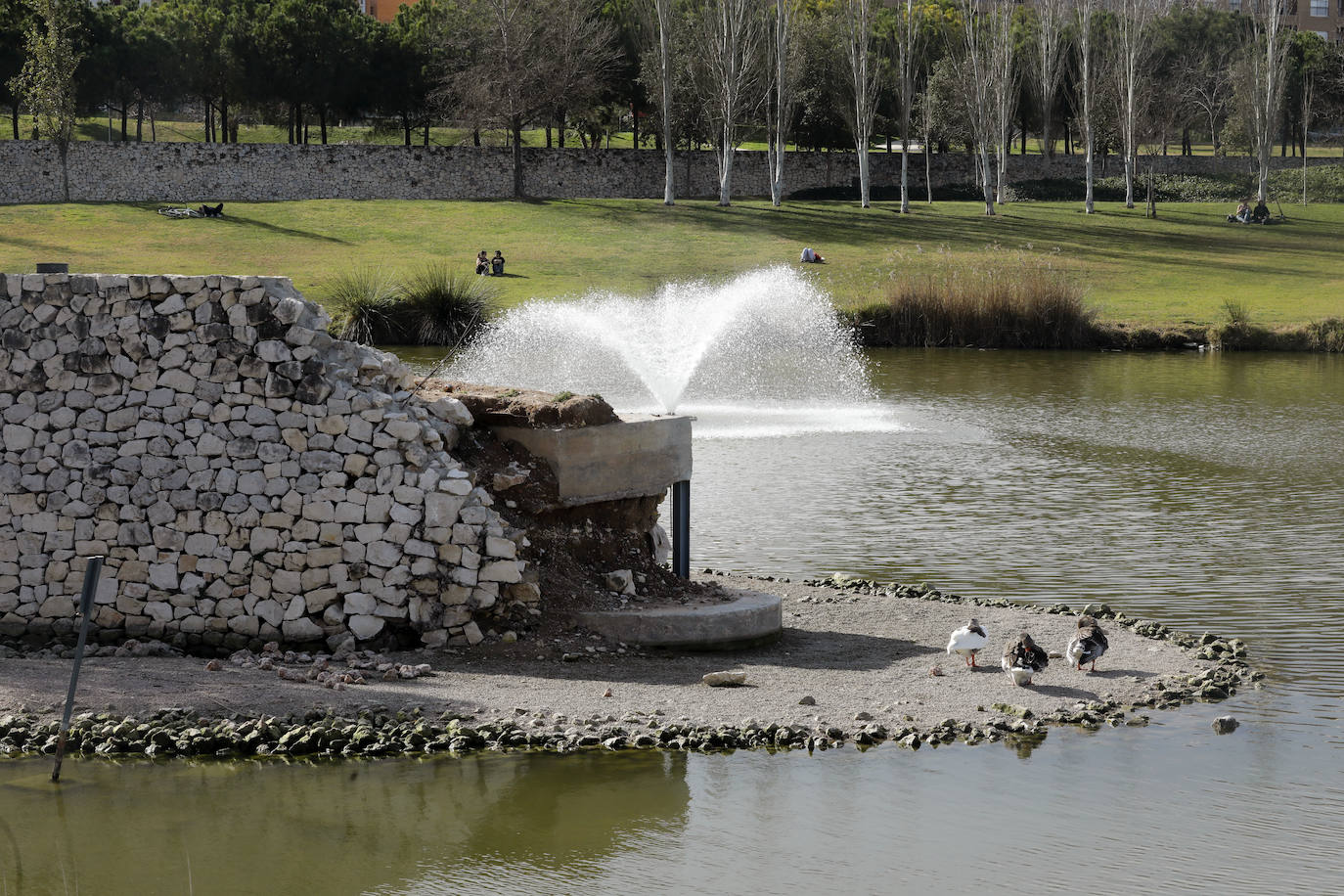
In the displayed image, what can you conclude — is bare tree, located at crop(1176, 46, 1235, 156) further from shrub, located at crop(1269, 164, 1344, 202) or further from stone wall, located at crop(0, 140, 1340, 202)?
stone wall, located at crop(0, 140, 1340, 202)

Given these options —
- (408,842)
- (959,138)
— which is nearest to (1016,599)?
(408,842)

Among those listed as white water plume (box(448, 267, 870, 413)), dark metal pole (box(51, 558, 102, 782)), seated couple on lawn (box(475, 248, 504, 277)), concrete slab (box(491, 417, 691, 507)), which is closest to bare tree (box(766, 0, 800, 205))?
white water plume (box(448, 267, 870, 413))

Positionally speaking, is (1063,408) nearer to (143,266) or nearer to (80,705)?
(80,705)

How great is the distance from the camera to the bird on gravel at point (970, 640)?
12.3m

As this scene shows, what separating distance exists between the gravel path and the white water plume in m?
Answer: 11.9

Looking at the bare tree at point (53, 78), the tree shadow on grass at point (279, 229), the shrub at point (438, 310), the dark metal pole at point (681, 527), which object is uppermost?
the bare tree at point (53, 78)

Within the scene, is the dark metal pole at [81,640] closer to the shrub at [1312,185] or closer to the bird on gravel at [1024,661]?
the bird on gravel at [1024,661]

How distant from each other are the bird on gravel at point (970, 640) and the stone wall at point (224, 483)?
11.6 ft

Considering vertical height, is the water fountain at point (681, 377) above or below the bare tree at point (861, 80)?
below

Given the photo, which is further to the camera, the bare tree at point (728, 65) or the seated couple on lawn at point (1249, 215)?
the seated couple on lawn at point (1249, 215)

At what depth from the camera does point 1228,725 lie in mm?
11078

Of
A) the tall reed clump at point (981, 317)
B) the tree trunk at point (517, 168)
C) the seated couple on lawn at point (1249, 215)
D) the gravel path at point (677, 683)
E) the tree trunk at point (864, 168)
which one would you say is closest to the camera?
the gravel path at point (677, 683)

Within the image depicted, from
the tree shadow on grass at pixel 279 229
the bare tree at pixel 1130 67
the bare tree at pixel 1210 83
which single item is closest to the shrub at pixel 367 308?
the tree shadow on grass at pixel 279 229

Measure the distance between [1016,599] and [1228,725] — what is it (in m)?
4.35
